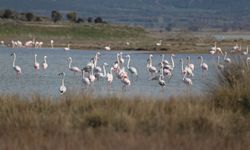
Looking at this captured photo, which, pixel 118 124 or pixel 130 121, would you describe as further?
pixel 130 121

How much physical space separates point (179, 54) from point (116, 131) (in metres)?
37.8

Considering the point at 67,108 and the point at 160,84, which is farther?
the point at 160,84

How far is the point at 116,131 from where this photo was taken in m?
11.1

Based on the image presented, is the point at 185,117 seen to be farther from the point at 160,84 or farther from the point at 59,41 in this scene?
the point at 59,41

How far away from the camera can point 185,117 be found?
12078 millimetres

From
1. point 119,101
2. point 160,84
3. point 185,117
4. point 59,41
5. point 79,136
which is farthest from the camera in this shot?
point 59,41

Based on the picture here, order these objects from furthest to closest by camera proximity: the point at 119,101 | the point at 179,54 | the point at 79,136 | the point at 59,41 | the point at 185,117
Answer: the point at 59,41, the point at 179,54, the point at 119,101, the point at 185,117, the point at 79,136

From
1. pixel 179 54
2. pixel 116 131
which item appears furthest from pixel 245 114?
pixel 179 54

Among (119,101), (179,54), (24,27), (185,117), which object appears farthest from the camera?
(24,27)

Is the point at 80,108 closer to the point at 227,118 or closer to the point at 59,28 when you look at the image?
the point at 227,118

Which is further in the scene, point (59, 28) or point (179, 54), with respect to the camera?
point (59, 28)

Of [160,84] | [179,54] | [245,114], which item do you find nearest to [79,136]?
[245,114]

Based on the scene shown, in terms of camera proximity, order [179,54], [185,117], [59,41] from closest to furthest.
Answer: [185,117], [179,54], [59,41]

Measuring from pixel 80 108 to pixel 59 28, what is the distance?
59.1m
